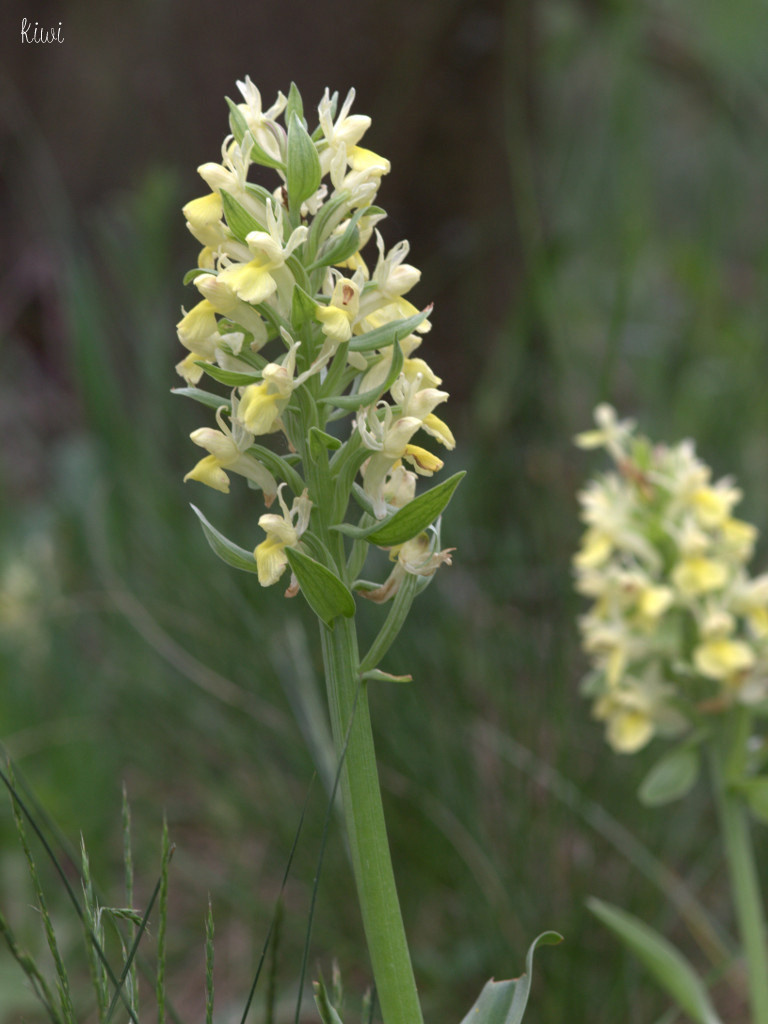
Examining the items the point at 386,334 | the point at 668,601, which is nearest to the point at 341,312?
the point at 386,334

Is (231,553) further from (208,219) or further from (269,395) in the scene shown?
(208,219)

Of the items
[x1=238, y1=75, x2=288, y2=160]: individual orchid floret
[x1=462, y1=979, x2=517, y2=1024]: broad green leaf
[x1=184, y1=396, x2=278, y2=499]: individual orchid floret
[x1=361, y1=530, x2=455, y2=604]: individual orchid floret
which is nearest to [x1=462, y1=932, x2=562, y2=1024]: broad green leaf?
[x1=462, y1=979, x2=517, y2=1024]: broad green leaf

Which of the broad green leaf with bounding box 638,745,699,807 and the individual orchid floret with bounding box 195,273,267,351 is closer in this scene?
the individual orchid floret with bounding box 195,273,267,351

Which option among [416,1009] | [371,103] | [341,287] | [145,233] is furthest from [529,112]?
[416,1009]

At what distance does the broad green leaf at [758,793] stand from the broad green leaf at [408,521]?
0.61 metres

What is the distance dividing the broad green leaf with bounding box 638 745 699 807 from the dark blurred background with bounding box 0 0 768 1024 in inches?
5.2

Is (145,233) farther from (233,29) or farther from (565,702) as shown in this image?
(565,702)

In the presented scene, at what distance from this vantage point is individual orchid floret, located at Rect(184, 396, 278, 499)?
2.01 feet

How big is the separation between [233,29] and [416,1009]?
98.0 inches

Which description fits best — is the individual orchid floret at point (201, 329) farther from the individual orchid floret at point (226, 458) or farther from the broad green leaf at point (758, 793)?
the broad green leaf at point (758, 793)

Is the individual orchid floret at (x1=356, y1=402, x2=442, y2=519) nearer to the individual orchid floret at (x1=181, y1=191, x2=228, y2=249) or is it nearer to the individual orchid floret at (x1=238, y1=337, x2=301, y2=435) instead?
the individual orchid floret at (x1=238, y1=337, x2=301, y2=435)

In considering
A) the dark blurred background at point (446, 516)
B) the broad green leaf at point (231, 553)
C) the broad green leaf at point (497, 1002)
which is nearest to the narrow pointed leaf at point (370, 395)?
the broad green leaf at point (231, 553)

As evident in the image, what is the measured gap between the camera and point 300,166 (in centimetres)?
60

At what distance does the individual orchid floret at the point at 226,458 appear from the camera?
612 millimetres
